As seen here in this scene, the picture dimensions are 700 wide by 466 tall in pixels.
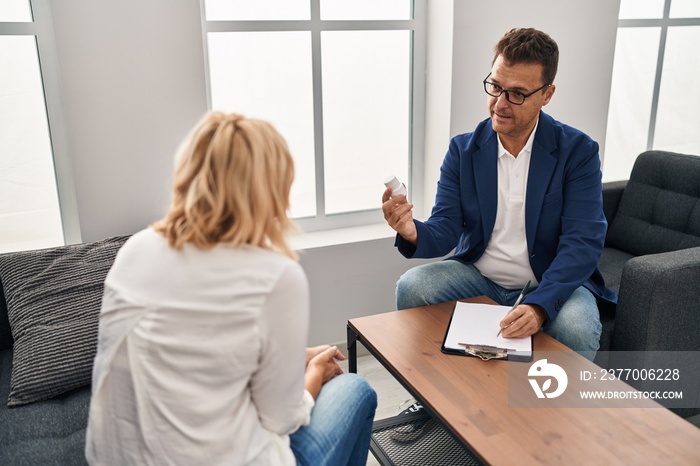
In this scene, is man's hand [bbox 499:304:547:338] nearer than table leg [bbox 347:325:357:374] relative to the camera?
Yes

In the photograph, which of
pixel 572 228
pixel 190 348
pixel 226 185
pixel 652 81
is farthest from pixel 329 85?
pixel 652 81

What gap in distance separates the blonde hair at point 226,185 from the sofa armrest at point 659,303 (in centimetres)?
133

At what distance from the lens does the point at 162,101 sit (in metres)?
2.13

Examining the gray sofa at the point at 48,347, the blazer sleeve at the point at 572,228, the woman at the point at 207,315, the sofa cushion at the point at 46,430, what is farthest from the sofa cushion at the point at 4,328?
the blazer sleeve at the point at 572,228

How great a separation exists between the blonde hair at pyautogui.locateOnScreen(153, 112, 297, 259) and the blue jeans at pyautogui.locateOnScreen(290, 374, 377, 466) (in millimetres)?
424

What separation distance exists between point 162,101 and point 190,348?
4.47 ft

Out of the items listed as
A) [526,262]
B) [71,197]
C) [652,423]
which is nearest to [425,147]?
[526,262]

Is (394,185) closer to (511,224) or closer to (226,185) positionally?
(511,224)

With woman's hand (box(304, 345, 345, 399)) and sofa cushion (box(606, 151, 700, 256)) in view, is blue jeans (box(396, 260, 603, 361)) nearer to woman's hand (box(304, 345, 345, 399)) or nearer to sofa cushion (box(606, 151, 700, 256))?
woman's hand (box(304, 345, 345, 399))

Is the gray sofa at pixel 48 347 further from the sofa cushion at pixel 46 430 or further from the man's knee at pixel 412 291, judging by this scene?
the man's knee at pixel 412 291

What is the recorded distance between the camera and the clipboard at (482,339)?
5.04 feet

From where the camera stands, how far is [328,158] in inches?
106

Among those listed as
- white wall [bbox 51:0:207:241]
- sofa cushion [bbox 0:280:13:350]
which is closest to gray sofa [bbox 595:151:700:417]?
white wall [bbox 51:0:207:241]

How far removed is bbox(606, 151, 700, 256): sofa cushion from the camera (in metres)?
2.46
